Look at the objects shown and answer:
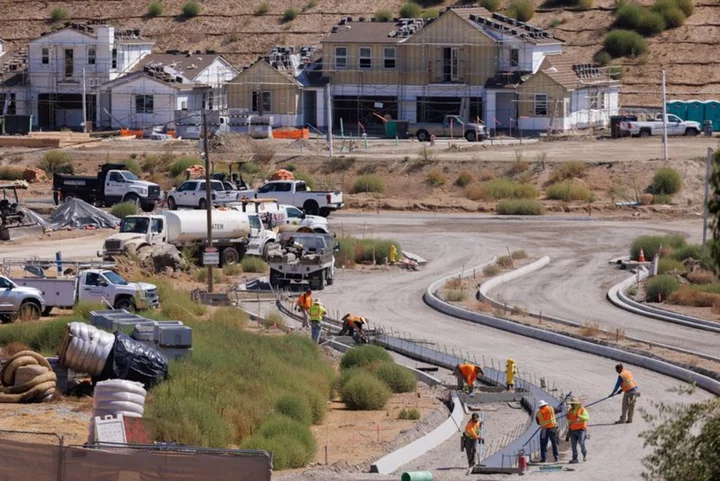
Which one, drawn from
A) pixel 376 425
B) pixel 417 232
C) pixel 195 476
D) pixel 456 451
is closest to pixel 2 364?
pixel 376 425

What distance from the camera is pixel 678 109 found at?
84.4 metres

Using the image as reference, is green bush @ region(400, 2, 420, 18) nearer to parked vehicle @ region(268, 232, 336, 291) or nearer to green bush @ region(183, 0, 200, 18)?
green bush @ region(183, 0, 200, 18)

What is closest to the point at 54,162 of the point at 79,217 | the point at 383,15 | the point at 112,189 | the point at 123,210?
the point at 112,189

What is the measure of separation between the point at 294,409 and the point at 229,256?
2193 centimetres

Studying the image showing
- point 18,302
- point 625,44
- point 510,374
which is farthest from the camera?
point 625,44

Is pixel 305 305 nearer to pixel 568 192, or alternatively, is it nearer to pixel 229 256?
pixel 229 256

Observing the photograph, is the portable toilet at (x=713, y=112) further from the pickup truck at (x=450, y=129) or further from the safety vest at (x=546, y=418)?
the safety vest at (x=546, y=418)

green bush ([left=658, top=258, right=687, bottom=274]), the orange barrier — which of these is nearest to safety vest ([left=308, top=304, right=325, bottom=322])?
green bush ([left=658, top=258, right=687, bottom=274])

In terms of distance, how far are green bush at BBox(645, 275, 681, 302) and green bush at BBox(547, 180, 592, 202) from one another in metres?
22.9

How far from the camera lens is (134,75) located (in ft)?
289

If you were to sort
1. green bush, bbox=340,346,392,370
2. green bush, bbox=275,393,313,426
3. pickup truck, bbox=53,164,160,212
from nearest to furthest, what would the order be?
1. green bush, bbox=275,393,313,426
2. green bush, bbox=340,346,392,370
3. pickup truck, bbox=53,164,160,212

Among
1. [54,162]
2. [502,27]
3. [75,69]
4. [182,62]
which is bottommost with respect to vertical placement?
[54,162]

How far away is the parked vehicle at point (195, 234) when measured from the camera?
46812 millimetres

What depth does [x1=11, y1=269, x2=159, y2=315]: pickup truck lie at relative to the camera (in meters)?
38.1
